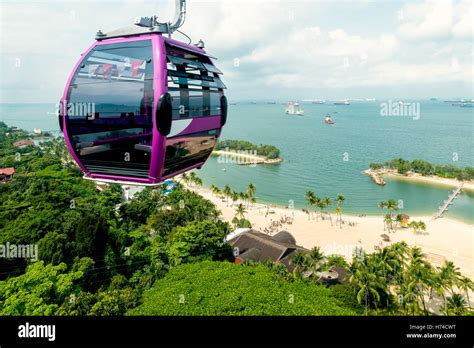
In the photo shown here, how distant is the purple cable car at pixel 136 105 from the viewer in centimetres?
→ 372

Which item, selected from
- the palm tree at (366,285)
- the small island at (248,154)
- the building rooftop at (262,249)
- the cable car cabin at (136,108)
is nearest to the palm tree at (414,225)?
the building rooftop at (262,249)

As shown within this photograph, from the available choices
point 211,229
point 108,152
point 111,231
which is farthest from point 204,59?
point 111,231

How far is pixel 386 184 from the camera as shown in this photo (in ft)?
152

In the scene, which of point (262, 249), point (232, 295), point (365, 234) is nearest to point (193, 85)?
point (232, 295)

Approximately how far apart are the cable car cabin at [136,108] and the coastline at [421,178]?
51.2 meters

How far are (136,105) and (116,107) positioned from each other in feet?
0.95

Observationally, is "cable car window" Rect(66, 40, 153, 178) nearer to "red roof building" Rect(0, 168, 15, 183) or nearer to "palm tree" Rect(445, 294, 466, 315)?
"palm tree" Rect(445, 294, 466, 315)

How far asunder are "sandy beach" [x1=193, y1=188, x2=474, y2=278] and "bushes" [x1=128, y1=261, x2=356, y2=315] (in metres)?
13.1

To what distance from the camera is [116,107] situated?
3.81 metres

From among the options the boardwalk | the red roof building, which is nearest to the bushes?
the boardwalk

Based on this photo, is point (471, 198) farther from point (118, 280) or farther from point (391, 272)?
point (118, 280)

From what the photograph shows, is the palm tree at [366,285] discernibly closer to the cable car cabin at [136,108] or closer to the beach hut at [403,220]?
the cable car cabin at [136,108]

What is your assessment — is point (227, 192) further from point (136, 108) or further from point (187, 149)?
point (136, 108)
